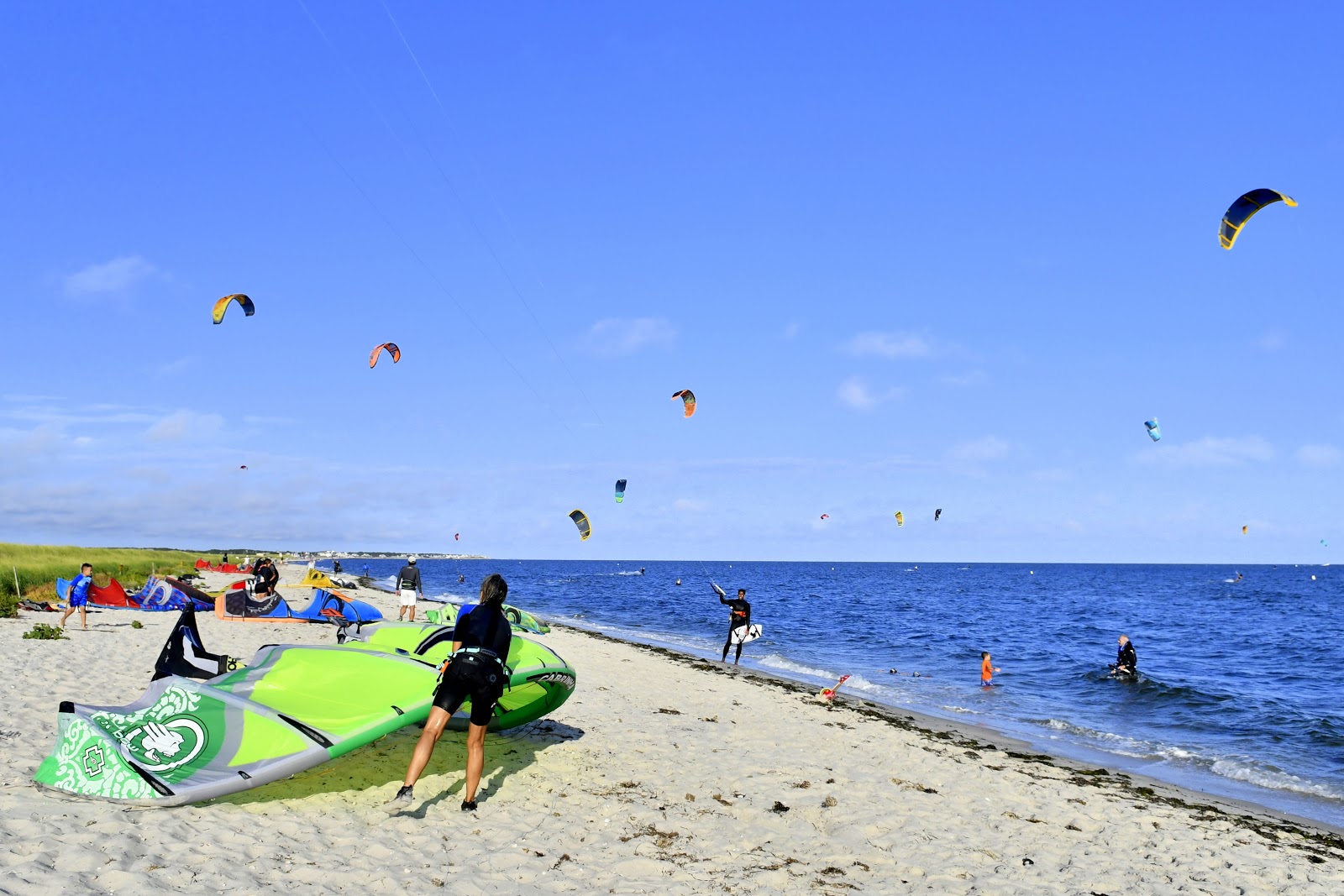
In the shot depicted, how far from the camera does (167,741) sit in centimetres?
577

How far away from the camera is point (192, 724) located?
582 cm

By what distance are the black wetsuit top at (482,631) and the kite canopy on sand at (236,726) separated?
701 millimetres

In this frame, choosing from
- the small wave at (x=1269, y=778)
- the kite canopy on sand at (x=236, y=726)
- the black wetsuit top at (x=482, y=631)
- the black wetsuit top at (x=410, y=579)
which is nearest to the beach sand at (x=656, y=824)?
the kite canopy on sand at (x=236, y=726)

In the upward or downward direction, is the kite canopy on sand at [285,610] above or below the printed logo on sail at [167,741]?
below

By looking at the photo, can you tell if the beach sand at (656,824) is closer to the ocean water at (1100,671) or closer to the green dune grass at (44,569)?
the ocean water at (1100,671)

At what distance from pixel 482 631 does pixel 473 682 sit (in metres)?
0.34

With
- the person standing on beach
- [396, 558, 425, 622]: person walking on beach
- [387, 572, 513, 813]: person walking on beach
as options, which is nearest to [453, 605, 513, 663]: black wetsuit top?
[387, 572, 513, 813]: person walking on beach

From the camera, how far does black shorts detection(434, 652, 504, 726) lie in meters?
6.00

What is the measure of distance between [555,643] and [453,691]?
48.7ft

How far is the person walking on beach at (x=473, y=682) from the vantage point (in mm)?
6016

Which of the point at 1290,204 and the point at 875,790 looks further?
the point at 1290,204

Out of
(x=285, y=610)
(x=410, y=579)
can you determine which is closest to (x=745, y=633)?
(x=410, y=579)

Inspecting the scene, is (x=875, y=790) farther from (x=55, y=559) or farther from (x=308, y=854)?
(x=55, y=559)

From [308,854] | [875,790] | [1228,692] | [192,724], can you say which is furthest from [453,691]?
[1228,692]
